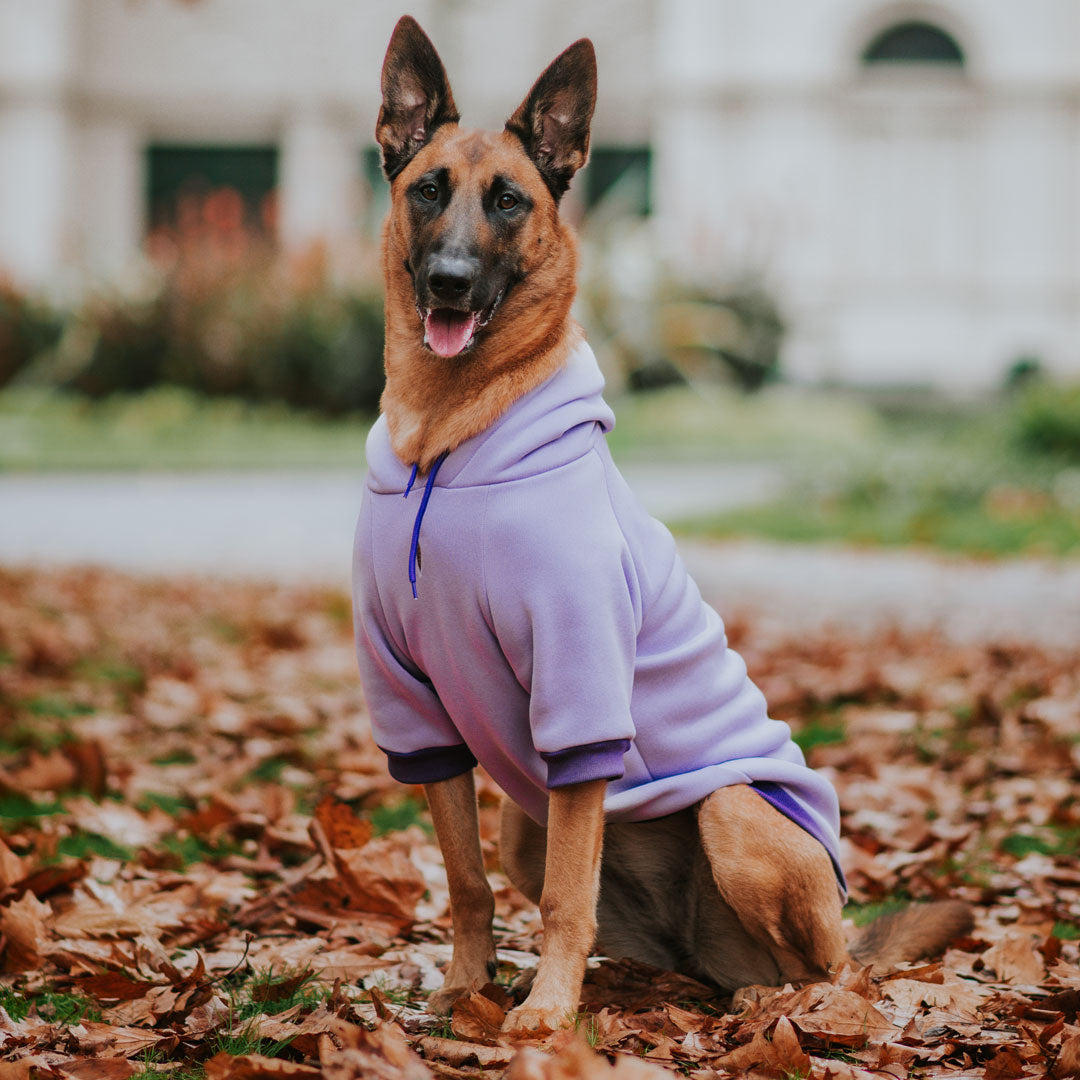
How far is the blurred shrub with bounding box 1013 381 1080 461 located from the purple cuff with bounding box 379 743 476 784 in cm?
1069

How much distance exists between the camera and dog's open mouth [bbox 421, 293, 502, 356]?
→ 2535mm

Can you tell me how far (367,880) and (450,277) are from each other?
4.73 ft

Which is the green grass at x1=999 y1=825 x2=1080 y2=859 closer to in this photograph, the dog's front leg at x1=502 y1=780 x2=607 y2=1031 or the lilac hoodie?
the lilac hoodie

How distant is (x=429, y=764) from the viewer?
2.66 metres

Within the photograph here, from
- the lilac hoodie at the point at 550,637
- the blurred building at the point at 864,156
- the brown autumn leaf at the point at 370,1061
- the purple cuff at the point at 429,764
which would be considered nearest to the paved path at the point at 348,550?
the lilac hoodie at the point at 550,637

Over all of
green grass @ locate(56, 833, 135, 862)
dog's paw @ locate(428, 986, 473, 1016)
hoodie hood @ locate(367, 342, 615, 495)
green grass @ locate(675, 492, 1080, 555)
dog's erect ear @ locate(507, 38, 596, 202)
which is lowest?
green grass @ locate(56, 833, 135, 862)

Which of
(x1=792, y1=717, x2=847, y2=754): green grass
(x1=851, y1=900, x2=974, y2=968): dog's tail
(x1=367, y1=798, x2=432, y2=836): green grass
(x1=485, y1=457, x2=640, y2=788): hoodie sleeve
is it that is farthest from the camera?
(x1=792, y1=717, x2=847, y2=754): green grass

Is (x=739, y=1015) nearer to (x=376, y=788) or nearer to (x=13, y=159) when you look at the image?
(x=376, y=788)

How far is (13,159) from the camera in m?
24.2

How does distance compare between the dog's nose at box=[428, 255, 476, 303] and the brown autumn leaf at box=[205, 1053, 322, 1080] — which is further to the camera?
the dog's nose at box=[428, 255, 476, 303]

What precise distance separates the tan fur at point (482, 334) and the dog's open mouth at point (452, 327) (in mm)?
33

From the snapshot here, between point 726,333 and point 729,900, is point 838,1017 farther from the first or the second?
point 726,333

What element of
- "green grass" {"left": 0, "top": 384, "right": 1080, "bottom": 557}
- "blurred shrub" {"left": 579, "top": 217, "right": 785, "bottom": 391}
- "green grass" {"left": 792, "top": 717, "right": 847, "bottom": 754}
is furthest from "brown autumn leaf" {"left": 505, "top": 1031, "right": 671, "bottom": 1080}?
"blurred shrub" {"left": 579, "top": 217, "right": 785, "bottom": 391}

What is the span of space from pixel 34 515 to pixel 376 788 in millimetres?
6228
